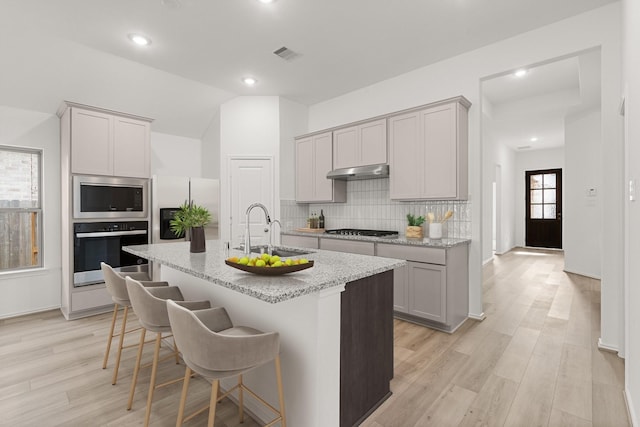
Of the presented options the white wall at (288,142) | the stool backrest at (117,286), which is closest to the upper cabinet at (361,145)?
the white wall at (288,142)

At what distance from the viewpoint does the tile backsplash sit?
3768 mm

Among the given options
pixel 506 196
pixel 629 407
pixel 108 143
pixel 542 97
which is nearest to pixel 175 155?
pixel 108 143

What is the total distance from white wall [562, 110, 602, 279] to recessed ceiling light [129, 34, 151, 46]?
7171 mm

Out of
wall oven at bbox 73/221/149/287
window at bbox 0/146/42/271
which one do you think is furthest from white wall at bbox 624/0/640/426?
window at bbox 0/146/42/271

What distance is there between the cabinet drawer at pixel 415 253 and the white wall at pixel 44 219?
4080mm

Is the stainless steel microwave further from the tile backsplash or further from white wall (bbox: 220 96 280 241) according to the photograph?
the tile backsplash

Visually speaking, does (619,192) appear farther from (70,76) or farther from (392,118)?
(70,76)

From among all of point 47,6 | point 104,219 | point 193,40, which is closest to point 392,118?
point 193,40

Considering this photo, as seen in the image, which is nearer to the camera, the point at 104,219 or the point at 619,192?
the point at 619,192

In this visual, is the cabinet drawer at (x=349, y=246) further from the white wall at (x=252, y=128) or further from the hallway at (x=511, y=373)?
the white wall at (x=252, y=128)

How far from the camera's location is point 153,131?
493cm

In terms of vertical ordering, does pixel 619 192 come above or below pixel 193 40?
below

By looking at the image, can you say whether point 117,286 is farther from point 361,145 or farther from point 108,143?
point 361,145

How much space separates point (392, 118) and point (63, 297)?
15.2ft
